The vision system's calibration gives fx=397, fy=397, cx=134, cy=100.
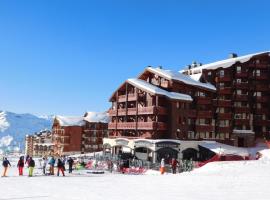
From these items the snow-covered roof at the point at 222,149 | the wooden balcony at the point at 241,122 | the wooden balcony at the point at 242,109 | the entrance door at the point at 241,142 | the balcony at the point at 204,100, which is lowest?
the snow-covered roof at the point at 222,149

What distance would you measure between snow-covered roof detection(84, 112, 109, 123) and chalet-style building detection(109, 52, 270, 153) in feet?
102

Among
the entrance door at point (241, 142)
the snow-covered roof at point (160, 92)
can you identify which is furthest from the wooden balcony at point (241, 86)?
the snow-covered roof at point (160, 92)

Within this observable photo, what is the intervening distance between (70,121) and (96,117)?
6.56 metres

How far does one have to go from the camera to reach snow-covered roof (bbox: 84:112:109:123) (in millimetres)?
99000

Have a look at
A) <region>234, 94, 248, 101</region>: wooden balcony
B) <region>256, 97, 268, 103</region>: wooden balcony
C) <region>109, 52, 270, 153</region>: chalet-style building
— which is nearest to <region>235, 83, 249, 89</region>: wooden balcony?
<region>109, 52, 270, 153</region>: chalet-style building

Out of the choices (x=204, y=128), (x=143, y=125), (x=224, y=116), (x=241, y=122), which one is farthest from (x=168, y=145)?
(x=241, y=122)

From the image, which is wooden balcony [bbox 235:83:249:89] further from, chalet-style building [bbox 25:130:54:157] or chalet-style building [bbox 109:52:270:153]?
chalet-style building [bbox 25:130:54:157]

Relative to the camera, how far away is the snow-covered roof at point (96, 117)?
99.0m

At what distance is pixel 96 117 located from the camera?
10019cm

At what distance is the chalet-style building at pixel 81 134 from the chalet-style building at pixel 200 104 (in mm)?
31565

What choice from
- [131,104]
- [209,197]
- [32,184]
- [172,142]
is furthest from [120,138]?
[209,197]

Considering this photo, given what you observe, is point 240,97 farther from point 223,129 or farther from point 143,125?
point 143,125

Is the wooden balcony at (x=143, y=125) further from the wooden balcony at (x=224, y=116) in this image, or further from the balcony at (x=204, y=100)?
the wooden balcony at (x=224, y=116)

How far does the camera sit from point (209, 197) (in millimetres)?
18000
